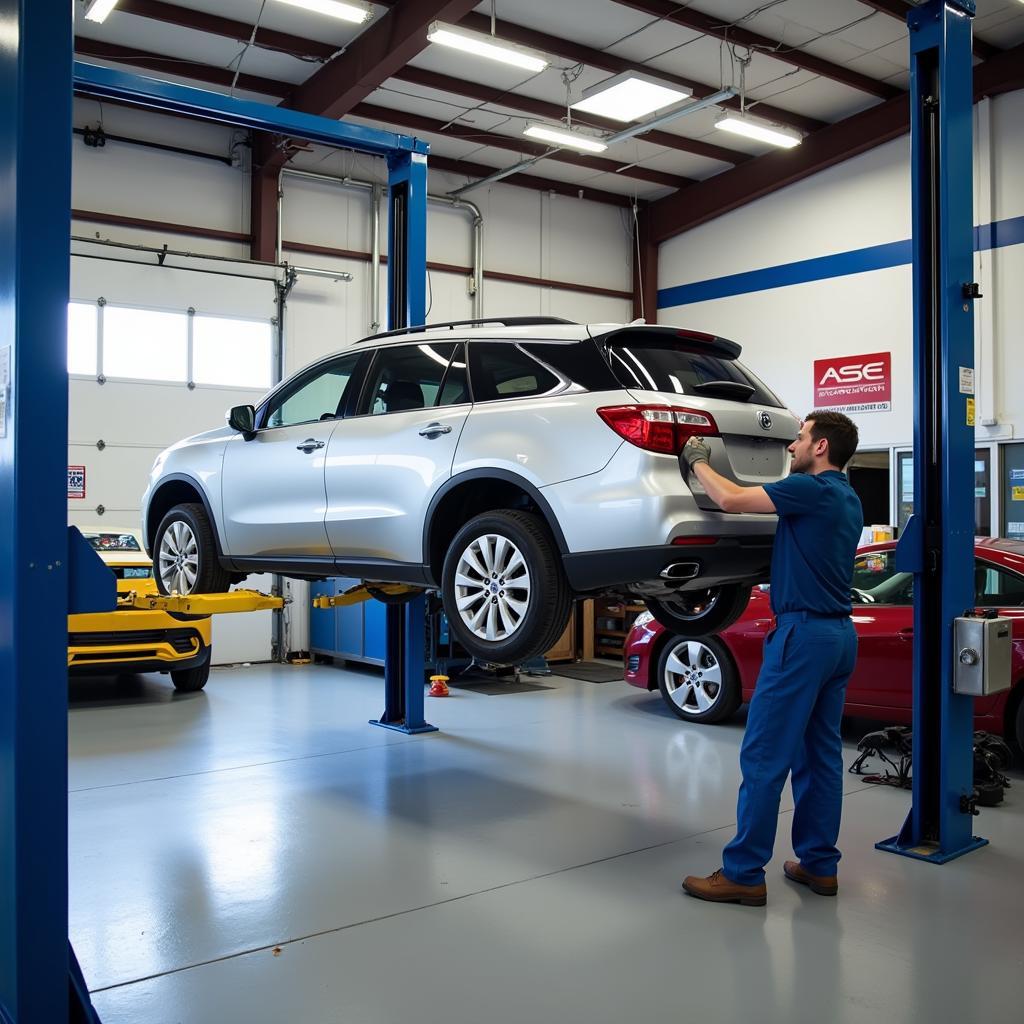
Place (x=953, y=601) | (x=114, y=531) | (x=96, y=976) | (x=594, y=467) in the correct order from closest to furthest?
1. (x=96, y=976)
2. (x=594, y=467)
3. (x=953, y=601)
4. (x=114, y=531)

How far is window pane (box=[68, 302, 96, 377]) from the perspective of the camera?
34.1 feet

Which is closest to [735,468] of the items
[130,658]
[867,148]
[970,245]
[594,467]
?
[594,467]

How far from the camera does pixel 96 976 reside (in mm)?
3398

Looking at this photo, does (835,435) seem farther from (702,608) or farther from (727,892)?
(727,892)

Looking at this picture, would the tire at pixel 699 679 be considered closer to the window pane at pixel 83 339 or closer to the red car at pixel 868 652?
the red car at pixel 868 652

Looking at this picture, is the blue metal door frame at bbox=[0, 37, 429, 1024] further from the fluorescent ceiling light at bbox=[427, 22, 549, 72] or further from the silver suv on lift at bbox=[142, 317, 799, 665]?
the fluorescent ceiling light at bbox=[427, 22, 549, 72]

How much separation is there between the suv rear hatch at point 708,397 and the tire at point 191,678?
6192mm

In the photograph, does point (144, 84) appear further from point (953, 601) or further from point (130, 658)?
point (953, 601)

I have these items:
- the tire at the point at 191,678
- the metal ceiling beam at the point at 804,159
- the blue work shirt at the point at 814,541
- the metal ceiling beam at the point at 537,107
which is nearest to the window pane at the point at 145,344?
the tire at the point at 191,678

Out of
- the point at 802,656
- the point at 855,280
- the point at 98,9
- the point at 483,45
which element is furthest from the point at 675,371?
the point at 855,280

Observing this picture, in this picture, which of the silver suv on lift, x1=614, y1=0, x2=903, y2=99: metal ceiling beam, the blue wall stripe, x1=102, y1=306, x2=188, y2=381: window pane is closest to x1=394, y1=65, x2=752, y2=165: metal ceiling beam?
the blue wall stripe

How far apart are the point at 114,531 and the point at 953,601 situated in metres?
7.30

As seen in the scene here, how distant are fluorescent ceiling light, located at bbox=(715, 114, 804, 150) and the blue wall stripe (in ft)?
5.68

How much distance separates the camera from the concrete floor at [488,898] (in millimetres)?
3252
